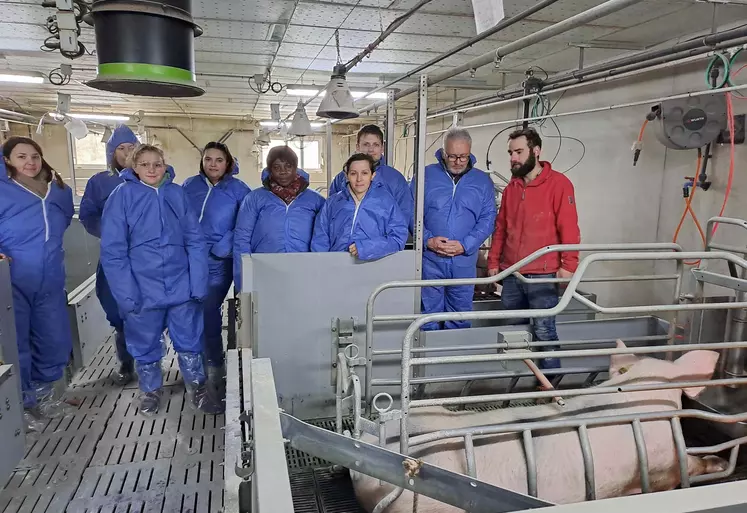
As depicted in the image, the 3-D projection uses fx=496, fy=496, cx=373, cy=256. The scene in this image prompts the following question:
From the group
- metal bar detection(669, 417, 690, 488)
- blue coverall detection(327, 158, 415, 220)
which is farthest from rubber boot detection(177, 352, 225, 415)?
metal bar detection(669, 417, 690, 488)

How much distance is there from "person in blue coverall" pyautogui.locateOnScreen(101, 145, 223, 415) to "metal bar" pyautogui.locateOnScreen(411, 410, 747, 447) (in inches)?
68.2

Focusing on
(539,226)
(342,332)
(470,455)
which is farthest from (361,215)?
(470,455)

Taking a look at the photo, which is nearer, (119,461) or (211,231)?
(119,461)

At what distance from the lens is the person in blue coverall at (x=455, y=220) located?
2.95 metres

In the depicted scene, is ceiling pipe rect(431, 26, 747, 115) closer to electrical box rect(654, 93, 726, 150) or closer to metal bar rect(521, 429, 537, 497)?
electrical box rect(654, 93, 726, 150)

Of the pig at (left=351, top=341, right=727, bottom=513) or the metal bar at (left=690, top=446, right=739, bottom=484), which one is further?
the metal bar at (left=690, top=446, right=739, bottom=484)

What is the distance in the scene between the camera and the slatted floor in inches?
83.8

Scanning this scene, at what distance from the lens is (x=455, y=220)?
2998 millimetres

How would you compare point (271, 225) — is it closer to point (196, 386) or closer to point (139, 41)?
point (196, 386)

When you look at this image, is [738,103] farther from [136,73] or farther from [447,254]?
[136,73]

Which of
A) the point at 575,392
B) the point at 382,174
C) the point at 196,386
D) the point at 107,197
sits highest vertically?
the point at 382,174

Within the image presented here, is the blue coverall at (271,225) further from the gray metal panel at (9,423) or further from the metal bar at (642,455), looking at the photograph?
the metal bar at (642,455)

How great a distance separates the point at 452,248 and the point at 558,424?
54.4 inches

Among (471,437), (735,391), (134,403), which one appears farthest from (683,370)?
(134,403)
